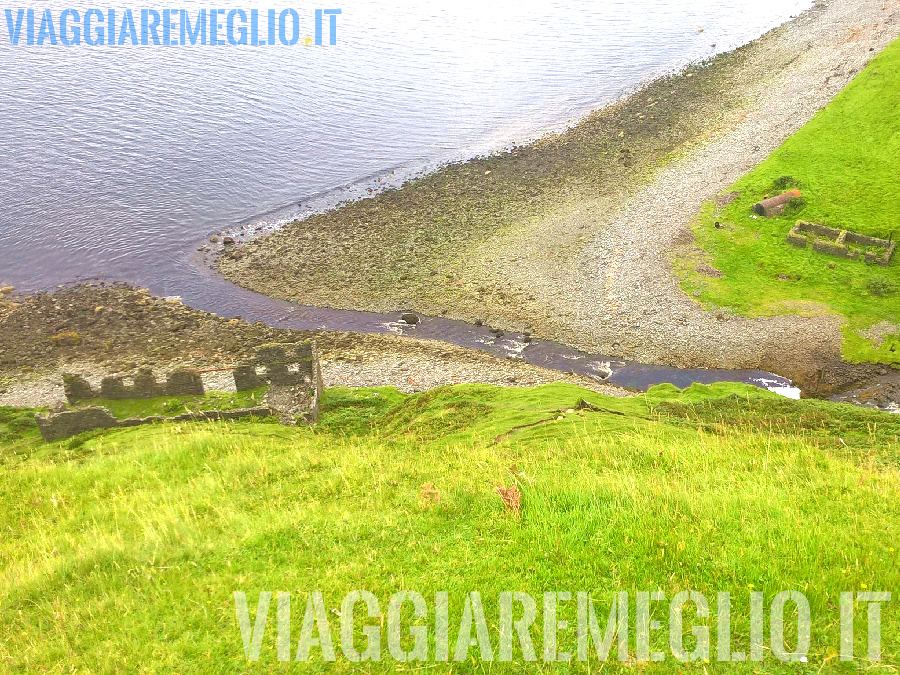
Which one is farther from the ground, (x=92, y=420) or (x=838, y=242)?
(x=838, y=242)

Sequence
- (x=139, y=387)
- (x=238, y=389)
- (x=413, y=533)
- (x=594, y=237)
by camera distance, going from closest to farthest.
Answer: (x=413, y=533) < (x=238, y=389) < (x=139, y=387) < (x=594, y=237)

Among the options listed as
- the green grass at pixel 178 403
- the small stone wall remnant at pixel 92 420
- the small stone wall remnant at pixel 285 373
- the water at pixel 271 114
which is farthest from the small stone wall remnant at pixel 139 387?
the water at pixel 271 114

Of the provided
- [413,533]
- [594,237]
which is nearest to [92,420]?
[413,533]

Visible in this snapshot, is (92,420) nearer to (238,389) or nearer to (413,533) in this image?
(238,389)

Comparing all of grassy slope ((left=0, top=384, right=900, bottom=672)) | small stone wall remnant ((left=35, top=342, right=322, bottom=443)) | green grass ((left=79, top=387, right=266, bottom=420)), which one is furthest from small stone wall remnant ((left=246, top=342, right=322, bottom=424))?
grassy slope ((left=0, top=384, right=900, bottom=672))

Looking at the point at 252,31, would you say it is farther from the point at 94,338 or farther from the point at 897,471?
the point at 897,471

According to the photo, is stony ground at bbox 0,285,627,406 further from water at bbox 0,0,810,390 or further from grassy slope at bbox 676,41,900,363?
grassy slope at bbox 676,41,900,363

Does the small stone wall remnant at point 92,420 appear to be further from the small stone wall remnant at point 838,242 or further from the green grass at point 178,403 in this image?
the small stone wall remnant at point 838,242
